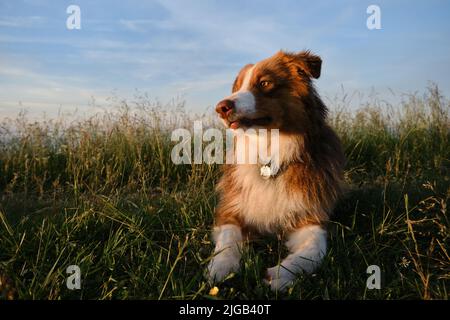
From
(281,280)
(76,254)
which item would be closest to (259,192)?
(281,280)

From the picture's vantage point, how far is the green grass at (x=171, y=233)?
2.87 meters

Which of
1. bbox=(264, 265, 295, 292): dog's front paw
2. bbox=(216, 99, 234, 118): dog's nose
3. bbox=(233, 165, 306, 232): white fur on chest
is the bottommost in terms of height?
bbox=(264, 265, 295, 292): dog's front paw

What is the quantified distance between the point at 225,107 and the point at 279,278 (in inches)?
54.3

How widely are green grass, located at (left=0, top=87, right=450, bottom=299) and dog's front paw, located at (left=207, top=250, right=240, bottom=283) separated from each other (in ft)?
0.19

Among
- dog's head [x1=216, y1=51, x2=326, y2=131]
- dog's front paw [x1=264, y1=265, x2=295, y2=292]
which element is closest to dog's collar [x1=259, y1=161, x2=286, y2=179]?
dog's head [x1=216, y1=51, x2=326, y2=131]

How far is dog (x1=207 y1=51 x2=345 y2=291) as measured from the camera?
11.4ft

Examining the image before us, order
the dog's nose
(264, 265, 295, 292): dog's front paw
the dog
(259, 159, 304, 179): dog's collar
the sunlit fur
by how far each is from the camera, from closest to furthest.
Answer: (264, 265, 295, 292): dog's front paw → the dog's nose → the dog → the sunlit fur → (259, 159, 304, 179): dog's collar

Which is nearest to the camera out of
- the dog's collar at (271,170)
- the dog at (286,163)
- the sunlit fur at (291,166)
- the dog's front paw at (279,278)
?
the dog's front paw at (279,278)

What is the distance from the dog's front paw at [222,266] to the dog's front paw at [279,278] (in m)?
0.24

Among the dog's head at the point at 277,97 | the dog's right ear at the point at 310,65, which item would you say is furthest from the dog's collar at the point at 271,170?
the dog's right ear at the point at 310,65

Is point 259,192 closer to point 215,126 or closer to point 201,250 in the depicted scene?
point 201,250

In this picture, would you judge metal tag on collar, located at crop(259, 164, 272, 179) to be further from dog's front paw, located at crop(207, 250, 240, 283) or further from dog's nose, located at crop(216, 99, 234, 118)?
dog's front paw, located at crop(207, 250, 240, 283)

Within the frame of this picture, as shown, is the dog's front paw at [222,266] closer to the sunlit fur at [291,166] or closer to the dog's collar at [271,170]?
the sunlit fur at [291,166]
